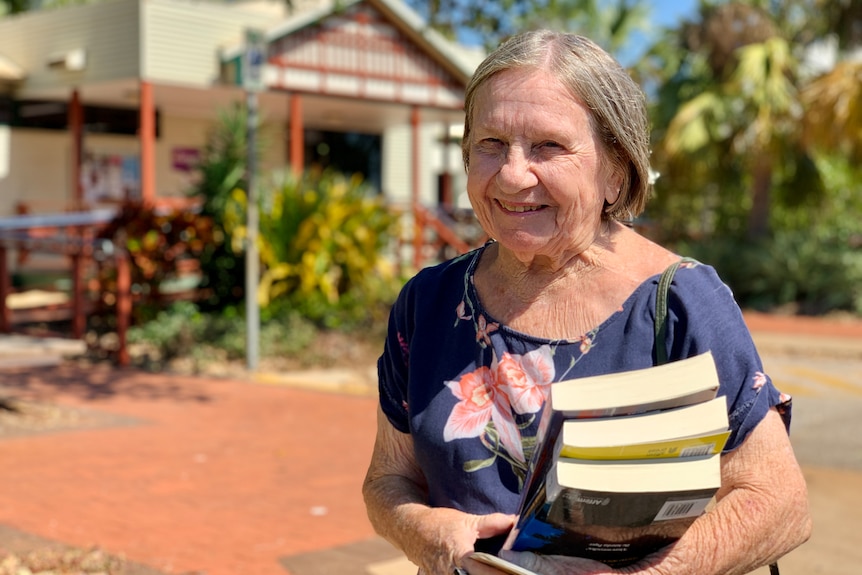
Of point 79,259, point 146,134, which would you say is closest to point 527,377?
point 79,259

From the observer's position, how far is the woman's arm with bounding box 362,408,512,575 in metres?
1.89

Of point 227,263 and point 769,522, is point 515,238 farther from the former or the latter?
point 227,263

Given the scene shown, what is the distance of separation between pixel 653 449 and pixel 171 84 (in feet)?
49.8

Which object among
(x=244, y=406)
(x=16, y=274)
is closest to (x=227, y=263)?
(x=244, y=406)

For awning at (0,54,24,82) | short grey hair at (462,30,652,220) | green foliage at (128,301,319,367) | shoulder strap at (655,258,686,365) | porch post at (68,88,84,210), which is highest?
awning at (0,54,24,82)

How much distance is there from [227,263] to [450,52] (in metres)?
7.61

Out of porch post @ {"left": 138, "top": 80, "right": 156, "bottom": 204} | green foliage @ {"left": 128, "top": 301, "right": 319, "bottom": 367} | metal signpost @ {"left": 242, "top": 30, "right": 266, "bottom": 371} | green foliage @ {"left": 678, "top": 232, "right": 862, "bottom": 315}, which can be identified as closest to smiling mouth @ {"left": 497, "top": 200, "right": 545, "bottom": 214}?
metal signpost @ {"left": 242, "top": 30, "right": 266, "bottom": 371}

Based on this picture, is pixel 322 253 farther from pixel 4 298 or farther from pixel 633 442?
pixel 633 442

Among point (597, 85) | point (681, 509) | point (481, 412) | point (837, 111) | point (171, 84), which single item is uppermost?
point (171, 84)

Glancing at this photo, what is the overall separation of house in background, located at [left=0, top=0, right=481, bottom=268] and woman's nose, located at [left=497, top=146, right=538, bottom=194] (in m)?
13.2

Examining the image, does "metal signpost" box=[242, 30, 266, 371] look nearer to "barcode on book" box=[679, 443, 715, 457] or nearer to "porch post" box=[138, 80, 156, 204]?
"porch post" box=[138, 80, 156, 204]

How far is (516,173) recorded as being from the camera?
1.93m

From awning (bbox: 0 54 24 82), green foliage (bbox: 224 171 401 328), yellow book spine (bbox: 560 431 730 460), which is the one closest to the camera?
yellow book spine (bbox: 560 431 730 460)

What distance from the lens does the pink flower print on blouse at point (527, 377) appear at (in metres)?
1.92
